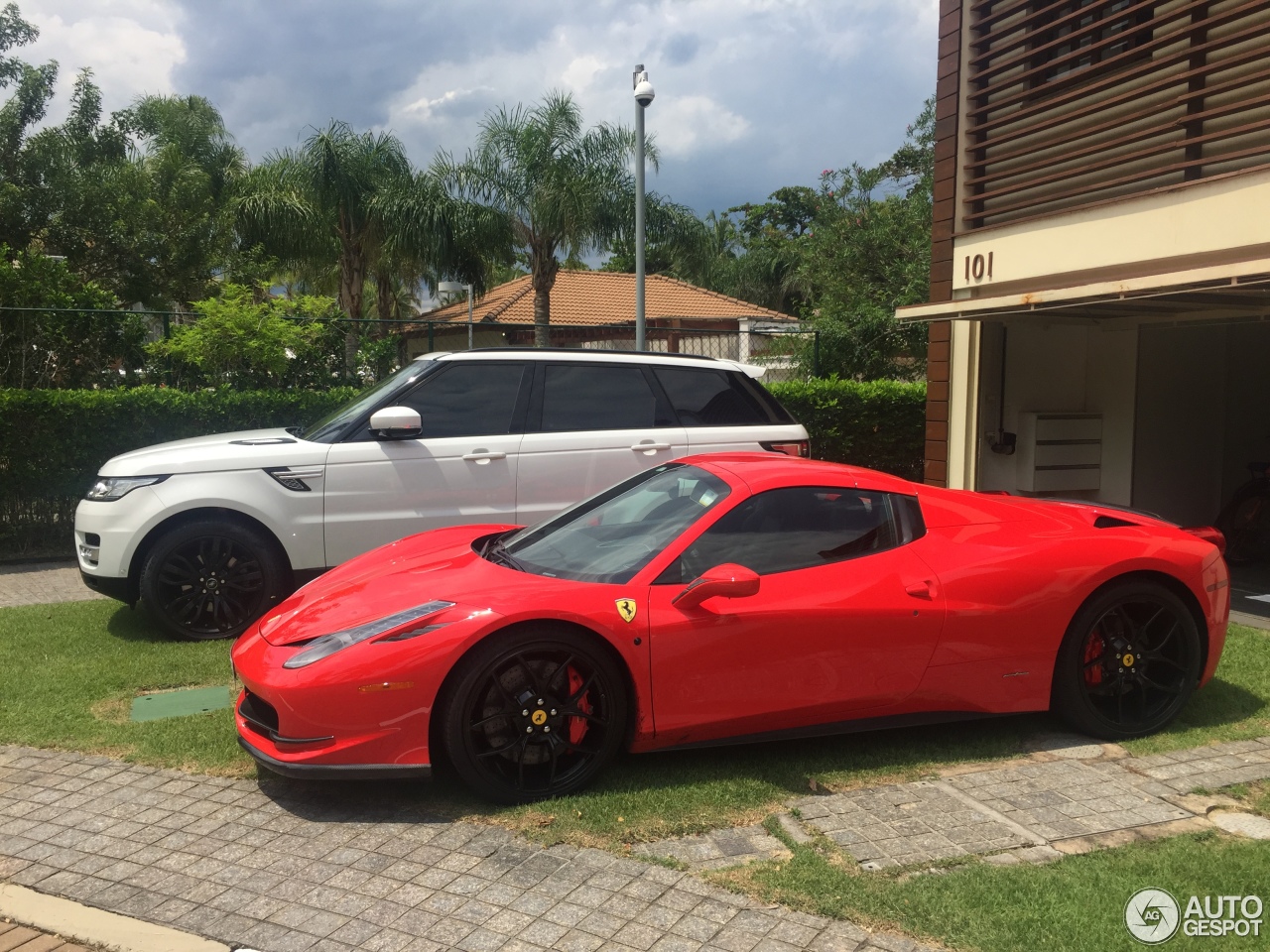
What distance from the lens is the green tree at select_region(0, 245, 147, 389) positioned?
1053 cm

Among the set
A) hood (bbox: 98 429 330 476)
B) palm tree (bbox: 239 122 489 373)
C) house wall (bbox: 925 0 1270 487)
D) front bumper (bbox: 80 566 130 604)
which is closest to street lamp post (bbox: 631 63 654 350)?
house wall (bbox: 925 0 1270 487)

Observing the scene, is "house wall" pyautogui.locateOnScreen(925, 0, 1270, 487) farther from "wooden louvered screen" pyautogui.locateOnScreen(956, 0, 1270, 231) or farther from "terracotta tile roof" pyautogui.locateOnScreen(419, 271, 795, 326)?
"terracotta tile roof" pyautogui.locateOnScreen(419, 271, 795, 326)

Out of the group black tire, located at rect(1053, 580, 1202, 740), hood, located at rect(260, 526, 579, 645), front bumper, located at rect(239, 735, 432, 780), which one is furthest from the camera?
black tire, located at rect(1053, 580, 1202, 740)

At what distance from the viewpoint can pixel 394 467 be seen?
677 cm

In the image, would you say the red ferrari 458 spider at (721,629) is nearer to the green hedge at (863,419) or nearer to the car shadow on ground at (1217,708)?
the car shadow on ground at (1217,708)

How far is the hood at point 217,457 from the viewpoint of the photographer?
646cm

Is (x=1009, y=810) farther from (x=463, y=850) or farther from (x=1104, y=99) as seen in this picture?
(x=1104, y=99)

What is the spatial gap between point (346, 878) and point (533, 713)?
89 centimetres

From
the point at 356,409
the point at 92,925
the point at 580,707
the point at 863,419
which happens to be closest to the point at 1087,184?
the point at 863,419

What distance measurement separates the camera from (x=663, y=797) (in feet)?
13.1

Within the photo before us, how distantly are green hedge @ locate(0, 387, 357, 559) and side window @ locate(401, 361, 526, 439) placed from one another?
13.6ft

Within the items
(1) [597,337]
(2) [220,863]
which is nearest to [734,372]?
(2) [220,863]

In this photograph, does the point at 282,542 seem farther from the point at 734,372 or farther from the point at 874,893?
the point at 874,893

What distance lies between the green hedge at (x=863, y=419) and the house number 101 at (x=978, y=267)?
9.87ft
